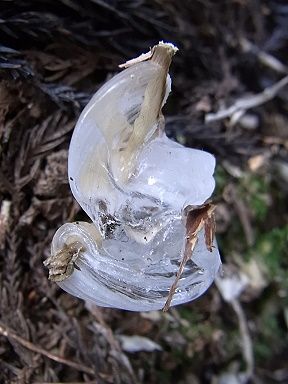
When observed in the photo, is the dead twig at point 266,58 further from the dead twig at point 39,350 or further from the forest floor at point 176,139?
the dead twig at point 39,350

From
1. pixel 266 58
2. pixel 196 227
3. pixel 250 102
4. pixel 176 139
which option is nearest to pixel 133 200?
pixel 196 227

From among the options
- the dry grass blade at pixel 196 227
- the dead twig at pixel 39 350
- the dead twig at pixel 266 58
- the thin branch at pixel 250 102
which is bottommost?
the dead twig at pixel 39 350

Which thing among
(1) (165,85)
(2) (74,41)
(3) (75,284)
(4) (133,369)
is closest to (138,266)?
(3) (75,284)

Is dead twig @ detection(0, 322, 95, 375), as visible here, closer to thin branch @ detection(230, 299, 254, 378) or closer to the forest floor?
the forest floor

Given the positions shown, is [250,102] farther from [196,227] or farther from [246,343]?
[196,227]

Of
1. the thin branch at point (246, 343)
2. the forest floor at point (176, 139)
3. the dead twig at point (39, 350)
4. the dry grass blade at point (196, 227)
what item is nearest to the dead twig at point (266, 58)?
the forest floor at point (176, 139)

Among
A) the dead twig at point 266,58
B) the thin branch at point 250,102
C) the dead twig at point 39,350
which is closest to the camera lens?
the dead twig at point 39,350
